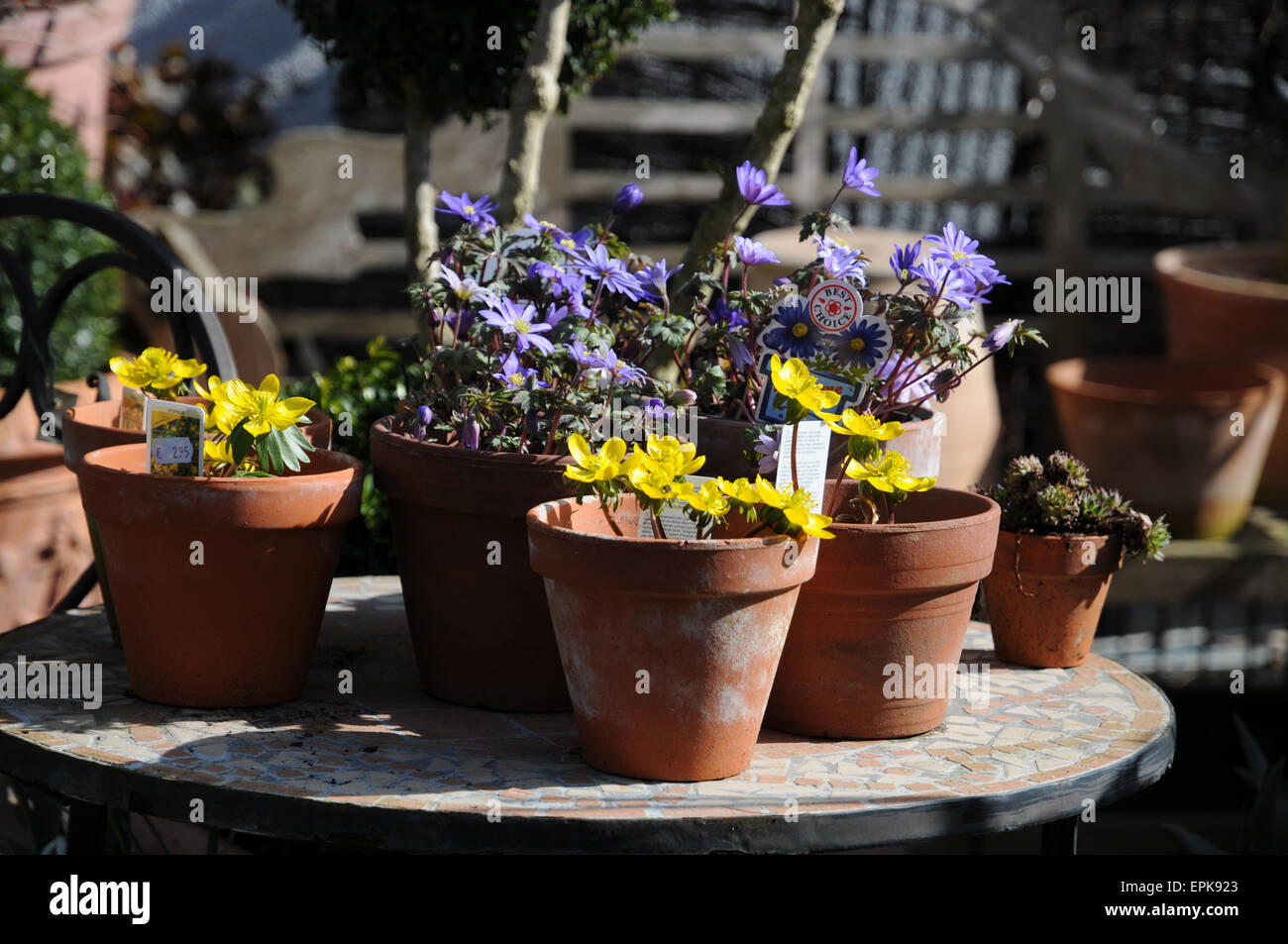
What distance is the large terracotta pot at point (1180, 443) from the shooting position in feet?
13.4

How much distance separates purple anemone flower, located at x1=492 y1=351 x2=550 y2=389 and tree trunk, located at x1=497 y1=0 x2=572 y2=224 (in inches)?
22.9

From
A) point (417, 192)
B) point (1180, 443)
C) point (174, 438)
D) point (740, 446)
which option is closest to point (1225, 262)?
point (1180, 443)

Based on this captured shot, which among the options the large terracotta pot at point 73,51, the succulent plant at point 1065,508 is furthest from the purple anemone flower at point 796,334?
the large terracotta pot at point 73,51

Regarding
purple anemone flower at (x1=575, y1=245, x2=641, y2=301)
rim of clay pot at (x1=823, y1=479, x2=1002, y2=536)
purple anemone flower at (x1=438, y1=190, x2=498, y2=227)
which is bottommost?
rim of clay pot at (x1=823, y1=479, x2=1002, y2=536)

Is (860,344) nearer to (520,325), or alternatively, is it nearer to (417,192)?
(520,325)

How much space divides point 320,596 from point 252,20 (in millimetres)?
4944

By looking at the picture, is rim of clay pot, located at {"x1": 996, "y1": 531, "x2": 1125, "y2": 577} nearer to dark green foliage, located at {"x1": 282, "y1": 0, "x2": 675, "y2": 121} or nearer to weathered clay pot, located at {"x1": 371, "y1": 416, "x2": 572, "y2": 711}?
weathered clay pot, located at {"x1": 371, "y1": 416, "x2": 572, "y2": 711}

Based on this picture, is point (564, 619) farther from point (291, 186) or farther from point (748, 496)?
point (291, 186)

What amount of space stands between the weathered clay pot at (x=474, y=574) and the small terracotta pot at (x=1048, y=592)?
0.66m

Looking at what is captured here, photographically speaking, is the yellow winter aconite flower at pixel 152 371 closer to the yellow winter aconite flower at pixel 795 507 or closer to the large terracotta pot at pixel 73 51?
the yellow winter aconite flower at pixel 795 507

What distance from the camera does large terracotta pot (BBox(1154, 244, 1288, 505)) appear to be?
4.42 meters

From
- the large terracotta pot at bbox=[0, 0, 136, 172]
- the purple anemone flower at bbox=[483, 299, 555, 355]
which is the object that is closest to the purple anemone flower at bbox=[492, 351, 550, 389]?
the purple anemone flower at bbox=[483, 299, 555, 355]

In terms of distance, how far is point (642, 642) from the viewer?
1478mm
